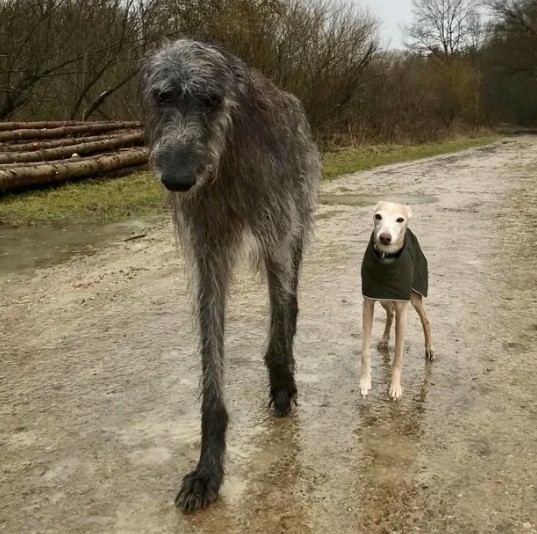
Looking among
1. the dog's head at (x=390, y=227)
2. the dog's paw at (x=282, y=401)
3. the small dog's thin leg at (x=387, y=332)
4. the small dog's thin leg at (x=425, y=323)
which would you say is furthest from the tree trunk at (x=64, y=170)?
the dog's paw at (x=282, y=401)

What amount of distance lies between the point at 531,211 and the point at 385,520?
8.52m

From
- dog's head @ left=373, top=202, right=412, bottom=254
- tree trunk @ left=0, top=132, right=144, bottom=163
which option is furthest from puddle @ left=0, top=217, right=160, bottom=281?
dog's head @ left=373, top=202, right=412, bottom=254

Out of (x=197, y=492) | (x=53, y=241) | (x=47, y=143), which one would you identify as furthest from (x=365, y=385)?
(x=47, y=143)

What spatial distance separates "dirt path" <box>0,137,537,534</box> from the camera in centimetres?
274

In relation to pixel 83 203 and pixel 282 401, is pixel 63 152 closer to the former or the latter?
pixel 83 203

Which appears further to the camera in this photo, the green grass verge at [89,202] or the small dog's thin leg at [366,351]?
the green grass verge at [89,202]

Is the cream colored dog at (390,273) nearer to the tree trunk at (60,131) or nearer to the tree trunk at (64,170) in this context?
the tree trunk at (64,170)

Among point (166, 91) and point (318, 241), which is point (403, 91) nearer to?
point (318, 241)

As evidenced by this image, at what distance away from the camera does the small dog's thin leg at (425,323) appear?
4.28 m

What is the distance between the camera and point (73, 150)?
14.6 meters

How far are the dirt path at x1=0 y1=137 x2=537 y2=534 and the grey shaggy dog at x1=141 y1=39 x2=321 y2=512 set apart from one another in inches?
9.8

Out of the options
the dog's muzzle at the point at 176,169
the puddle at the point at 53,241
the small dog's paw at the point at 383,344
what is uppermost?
the dog's muzzle at the point at 176,169

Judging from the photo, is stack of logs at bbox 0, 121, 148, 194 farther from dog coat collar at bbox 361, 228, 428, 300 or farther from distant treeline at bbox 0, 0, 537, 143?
dog coat collar at bbox 361, 228, 428, 300

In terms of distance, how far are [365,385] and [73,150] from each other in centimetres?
1240
